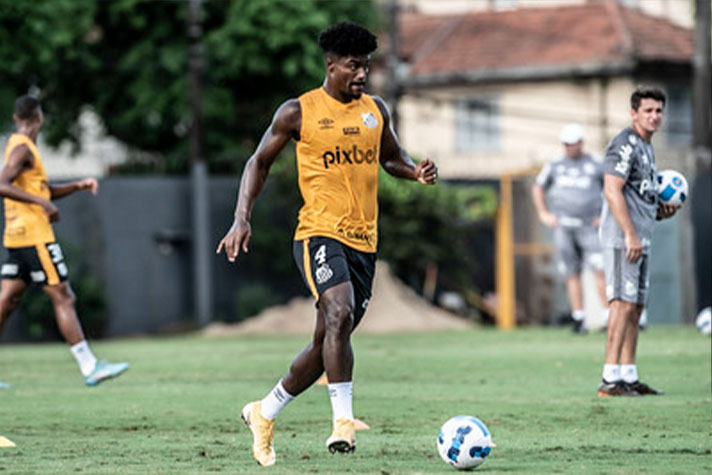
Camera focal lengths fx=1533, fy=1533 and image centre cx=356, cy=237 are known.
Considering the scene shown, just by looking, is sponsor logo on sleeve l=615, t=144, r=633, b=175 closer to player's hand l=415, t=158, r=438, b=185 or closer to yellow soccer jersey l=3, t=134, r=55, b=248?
player's hand l=415, t=158, r=438, b=185

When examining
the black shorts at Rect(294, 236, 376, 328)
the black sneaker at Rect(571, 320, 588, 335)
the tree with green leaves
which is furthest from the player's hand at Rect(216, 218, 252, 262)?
the tree with green leaves

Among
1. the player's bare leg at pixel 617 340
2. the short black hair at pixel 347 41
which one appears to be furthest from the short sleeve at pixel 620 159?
the short black hair at pixel 347 41

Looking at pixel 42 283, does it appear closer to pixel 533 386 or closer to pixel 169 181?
pixel 533 386

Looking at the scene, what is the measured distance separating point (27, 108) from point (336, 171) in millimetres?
5150

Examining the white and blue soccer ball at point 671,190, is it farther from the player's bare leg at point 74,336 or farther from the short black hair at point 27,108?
the short black hair at point 27,108

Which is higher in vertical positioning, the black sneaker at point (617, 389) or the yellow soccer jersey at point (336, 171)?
the yellow soccer jersey at point (336, 171)

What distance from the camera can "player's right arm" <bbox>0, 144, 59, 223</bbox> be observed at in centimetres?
1289

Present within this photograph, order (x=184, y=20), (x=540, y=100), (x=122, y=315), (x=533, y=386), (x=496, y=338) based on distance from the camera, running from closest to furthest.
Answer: (x=533, y=386) < (x=496, y=338) < (x=122, y=315) < (x=184, y=20) < (x=540, y=100)

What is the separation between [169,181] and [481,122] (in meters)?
15.2

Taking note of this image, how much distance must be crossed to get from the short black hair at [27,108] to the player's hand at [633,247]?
5.16 metres

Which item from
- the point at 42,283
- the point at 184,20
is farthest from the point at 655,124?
the point at 184,20

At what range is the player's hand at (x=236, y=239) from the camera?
27.2 feet

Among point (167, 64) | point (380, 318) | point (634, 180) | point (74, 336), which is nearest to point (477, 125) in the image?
point (167, 64)

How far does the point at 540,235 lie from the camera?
27.9 m
